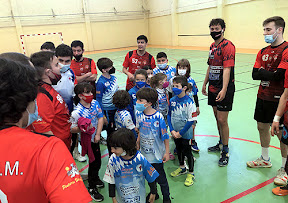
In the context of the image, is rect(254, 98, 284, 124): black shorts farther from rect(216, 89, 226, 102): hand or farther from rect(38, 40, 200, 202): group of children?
rect(38, 40, 200, 202): group of children

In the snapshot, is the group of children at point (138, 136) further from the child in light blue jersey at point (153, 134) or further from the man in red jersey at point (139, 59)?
the man in red jersey at point (139, 59)

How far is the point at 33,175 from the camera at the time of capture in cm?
98

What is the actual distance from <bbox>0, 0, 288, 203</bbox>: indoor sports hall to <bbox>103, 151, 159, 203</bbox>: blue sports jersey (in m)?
0.76

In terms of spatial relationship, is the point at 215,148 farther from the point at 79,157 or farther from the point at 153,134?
the point at 79,157

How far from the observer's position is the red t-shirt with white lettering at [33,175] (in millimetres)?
963

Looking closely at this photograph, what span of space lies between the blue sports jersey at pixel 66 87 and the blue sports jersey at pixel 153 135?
117 cm

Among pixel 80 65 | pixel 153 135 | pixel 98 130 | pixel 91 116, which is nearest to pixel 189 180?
pixel 153 135

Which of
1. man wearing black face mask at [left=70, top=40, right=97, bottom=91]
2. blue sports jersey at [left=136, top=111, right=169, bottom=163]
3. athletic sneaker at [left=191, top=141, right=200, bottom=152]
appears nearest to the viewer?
blue sports jersey at [left=136, top=111, right=169, bottom=163]

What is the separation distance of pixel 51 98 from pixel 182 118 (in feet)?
6.19

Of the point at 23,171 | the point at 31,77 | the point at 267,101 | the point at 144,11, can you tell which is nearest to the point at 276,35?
the point at 267,101

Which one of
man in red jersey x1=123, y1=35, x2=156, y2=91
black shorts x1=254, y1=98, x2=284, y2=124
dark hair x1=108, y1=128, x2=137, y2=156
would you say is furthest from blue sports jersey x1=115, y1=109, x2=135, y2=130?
black shorts x1=254, y1=98, x2=284, y2=124

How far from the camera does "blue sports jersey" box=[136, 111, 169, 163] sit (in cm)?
267

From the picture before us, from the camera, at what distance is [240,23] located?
51.1 feet

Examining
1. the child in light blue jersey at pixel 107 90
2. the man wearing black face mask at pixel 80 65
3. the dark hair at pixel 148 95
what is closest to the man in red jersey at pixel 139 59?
the man wearing black face mask at pixel 80 65
